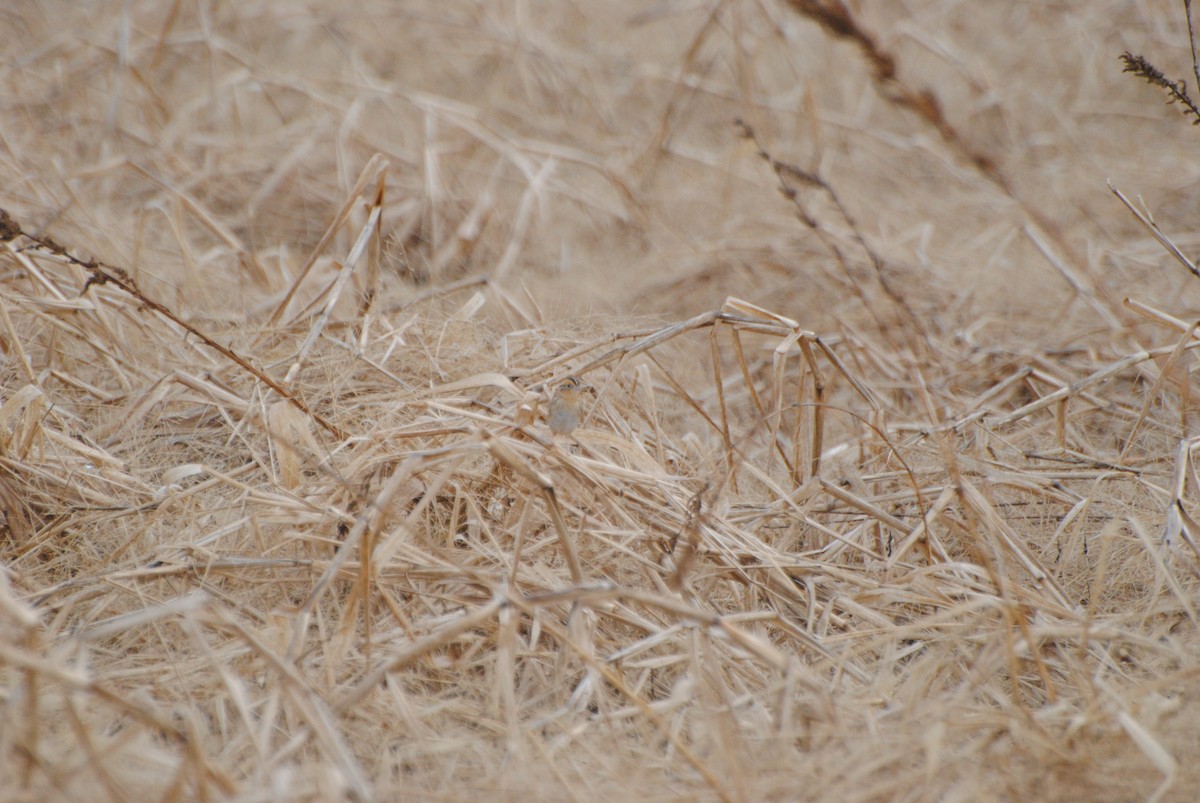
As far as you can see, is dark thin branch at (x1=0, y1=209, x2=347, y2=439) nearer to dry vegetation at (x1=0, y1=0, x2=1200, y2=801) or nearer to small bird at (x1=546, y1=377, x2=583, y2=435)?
dry vegetation at (x1=0, y1=0, x2=1200, y2=801)

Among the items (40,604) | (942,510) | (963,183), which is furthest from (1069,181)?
(40,604)

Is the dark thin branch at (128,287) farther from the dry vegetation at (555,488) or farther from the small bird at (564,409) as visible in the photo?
the small bird at (564,409)

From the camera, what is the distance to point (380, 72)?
4.72 metres

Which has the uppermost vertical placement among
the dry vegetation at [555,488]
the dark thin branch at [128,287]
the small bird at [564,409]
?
the dark thin branch at [128,287]

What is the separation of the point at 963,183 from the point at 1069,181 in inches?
16.7

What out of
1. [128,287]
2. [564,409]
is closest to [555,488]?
[564,409]

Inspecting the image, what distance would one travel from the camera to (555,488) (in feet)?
5.70

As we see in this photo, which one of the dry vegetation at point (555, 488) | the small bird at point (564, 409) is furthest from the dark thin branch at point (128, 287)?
the small bird at point (564, 409)

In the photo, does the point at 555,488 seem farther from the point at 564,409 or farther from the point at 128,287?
the point at 128,287

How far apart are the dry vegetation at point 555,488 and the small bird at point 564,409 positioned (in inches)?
2.0

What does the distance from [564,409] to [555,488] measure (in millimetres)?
139

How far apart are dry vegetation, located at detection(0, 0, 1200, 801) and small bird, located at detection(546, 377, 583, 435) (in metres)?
0.05

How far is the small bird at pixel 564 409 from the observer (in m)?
1.71

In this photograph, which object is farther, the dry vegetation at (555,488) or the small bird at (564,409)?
the small bird at (564,409)
